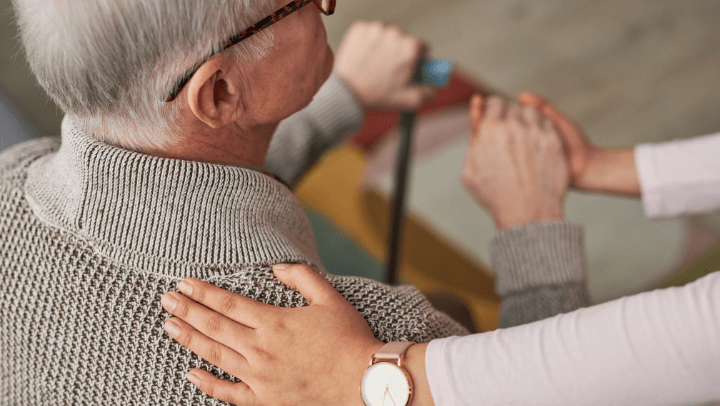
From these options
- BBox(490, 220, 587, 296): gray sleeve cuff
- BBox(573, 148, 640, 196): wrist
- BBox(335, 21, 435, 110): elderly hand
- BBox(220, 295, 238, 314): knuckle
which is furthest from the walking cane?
BBox(220, 295, 238, 314): knuckle

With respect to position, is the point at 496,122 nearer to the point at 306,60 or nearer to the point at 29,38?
the point at 306,60

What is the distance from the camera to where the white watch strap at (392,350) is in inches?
25.2

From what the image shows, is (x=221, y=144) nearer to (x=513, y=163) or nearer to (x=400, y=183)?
(x=400, y=183)

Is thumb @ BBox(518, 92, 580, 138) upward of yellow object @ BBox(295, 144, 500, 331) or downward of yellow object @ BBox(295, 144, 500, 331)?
upward

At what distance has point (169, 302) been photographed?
0.67 m

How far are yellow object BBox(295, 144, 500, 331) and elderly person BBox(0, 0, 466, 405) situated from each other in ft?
3.40

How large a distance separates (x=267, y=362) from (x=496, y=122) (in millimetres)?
736

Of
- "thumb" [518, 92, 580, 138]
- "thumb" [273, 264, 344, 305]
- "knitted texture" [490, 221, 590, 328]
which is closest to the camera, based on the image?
"thumb" [273, 264, 344, 305]

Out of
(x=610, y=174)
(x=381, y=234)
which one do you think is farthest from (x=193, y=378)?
(x=381, y=234)

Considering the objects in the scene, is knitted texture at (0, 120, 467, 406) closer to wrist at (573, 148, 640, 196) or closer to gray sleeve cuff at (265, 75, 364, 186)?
gray sleeve cuff at (265, 75, 364, 186)

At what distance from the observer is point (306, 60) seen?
77 cm

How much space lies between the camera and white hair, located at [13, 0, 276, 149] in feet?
1.96

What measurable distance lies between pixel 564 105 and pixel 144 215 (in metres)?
1.89

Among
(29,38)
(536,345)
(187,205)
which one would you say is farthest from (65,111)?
(536,345)
